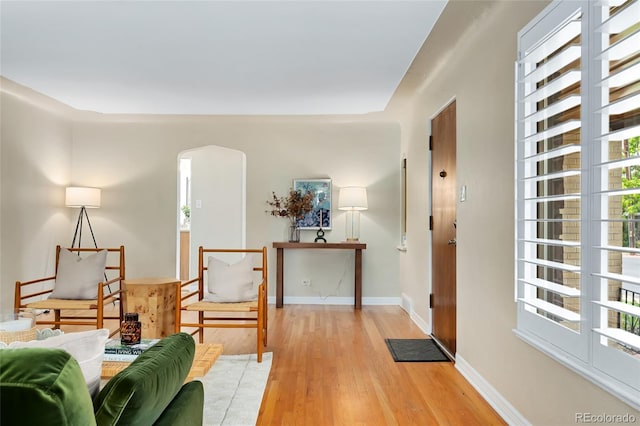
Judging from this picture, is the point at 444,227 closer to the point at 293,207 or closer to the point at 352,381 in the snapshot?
the point at 352,381

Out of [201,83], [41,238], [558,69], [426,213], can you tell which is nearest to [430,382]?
[426,213]

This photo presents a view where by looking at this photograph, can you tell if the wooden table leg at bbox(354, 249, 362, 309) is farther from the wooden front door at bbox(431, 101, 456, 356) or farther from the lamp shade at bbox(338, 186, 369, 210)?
the wooden front door at bbox(431, 101, 456, 356)

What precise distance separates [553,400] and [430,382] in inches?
47.4

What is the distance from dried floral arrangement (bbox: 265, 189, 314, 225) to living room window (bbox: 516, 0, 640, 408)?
3683 millimetres

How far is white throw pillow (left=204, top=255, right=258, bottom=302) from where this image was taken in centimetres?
382

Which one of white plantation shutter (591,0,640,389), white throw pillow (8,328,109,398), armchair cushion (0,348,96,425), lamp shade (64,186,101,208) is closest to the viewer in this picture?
armchair cushion (0,348,96,425)

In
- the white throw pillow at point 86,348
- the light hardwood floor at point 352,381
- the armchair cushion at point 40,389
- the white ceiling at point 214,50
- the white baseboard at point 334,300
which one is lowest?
the light hardwood floor at point 352,381

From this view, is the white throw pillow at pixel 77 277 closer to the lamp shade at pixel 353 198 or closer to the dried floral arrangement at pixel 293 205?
the dried floral arrangement at pixel 293 205

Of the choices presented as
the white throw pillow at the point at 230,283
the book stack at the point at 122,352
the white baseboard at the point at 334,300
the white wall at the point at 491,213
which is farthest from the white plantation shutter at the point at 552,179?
the white baseboard at the point at 334,300

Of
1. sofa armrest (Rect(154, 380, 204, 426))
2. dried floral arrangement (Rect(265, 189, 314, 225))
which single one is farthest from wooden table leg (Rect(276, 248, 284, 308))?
sofa armrest (Rect(154, 380, 204, 426))

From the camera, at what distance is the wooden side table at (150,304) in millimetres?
3729

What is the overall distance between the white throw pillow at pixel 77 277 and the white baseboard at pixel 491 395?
321 cm

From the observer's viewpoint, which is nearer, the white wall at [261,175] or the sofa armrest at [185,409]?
the sofa armrest at [185,409]

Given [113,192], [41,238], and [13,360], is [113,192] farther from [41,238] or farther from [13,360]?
[13,360]
